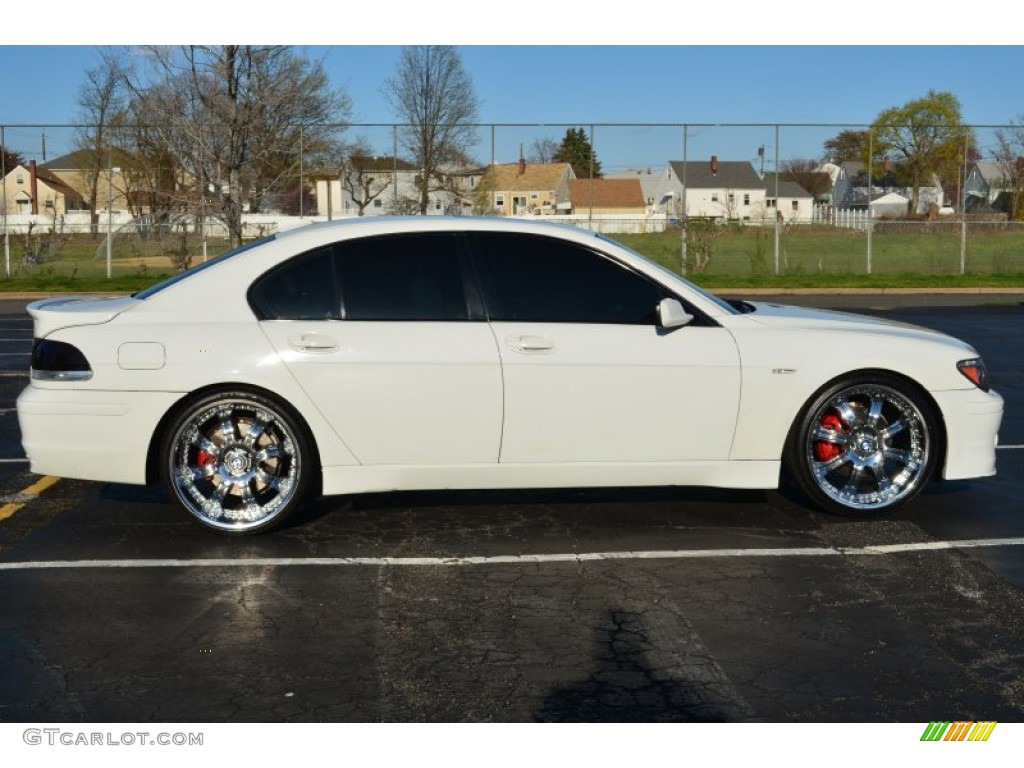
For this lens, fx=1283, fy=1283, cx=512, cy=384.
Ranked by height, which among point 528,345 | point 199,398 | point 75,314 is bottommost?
point 199,398

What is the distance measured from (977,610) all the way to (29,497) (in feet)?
16.7

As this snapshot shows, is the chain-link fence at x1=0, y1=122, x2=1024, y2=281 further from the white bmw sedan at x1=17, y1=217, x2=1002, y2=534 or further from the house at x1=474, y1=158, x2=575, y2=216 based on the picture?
the white bmw sedan at x1=17, y1=217, x2=1002, y2=534

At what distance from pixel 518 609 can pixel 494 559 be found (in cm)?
78

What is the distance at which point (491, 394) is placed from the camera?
6320mm

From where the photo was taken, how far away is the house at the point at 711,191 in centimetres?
2814

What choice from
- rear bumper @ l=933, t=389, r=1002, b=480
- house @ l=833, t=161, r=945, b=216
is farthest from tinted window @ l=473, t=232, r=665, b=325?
house @ l=833, t=161, r=945, b=216

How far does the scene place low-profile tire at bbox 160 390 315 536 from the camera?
20.8 ft

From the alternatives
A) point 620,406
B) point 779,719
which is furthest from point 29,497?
point 779,719

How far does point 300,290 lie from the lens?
21.1 ft

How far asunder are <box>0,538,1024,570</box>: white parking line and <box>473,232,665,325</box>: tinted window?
3.93 feet

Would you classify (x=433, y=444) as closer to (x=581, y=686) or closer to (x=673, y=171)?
(x=581, y=686)
